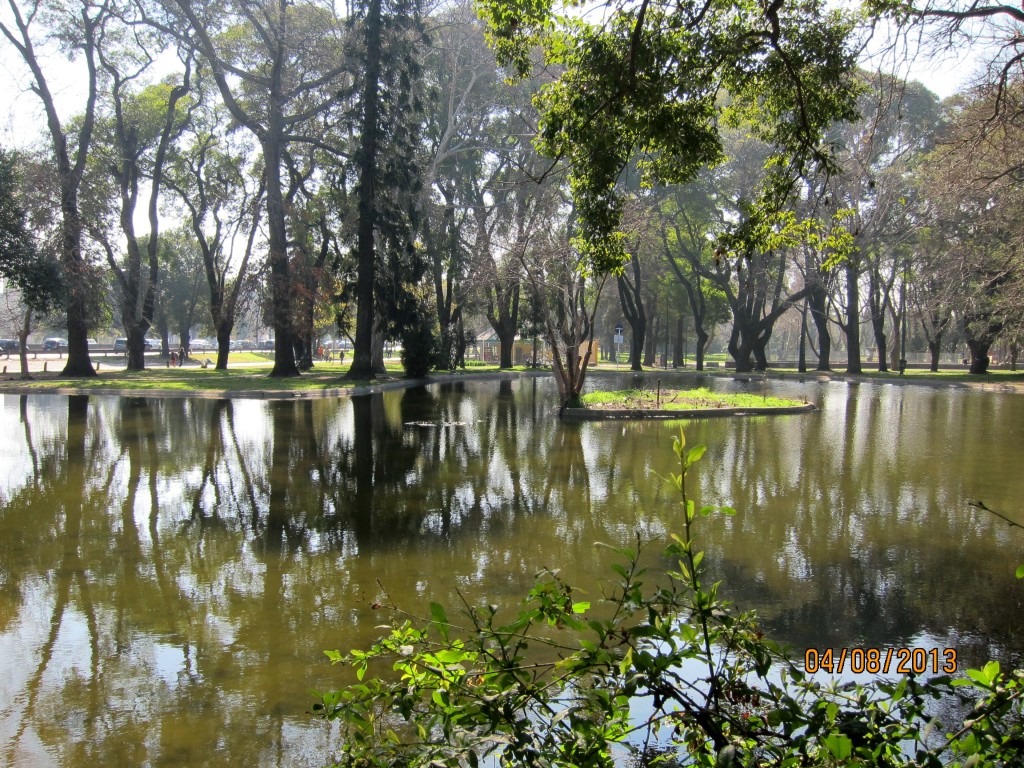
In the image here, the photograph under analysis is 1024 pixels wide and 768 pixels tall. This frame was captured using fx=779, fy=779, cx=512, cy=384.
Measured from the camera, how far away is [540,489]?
10.3m

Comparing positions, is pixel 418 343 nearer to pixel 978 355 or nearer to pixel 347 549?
pixel 347 549

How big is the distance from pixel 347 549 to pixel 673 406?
14.4m

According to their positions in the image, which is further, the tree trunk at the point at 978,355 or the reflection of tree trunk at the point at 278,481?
the tree trunk at the point at 978,355

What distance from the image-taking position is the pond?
431 centimetres

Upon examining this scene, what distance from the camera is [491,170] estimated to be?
47219 millimetres

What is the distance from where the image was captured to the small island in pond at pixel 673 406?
64.2 feet

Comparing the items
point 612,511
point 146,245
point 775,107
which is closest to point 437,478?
point 612,511

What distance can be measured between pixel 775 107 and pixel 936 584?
A: 469cm

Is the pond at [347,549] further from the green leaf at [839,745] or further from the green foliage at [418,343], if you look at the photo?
the green foliage at [418,343]

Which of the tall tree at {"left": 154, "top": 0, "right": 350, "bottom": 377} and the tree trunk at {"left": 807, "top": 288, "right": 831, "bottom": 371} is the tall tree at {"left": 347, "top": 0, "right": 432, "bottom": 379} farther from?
the tree trunk at {"left": 807, "top": 288, "right": 831, "bottom": 371}

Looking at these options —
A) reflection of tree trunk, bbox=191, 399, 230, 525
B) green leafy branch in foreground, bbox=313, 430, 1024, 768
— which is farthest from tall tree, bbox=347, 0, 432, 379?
green leafy branch in foreground, bbox=313, 430, 1024, 768
